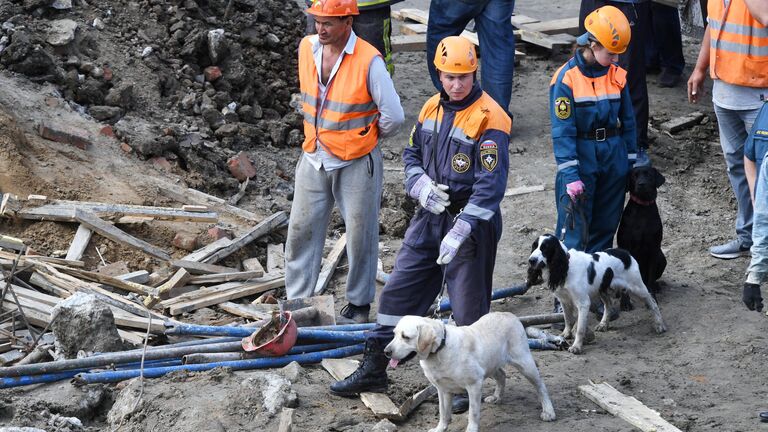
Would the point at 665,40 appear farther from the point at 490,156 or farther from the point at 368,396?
the point at 368,396

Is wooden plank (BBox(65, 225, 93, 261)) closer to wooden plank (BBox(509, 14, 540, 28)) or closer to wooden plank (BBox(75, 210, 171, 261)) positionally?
wooden plank (BBox(75, 210, 171, 261))

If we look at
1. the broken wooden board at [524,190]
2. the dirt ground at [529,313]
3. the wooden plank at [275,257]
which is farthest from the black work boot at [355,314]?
the broken wooden board at [524,190]

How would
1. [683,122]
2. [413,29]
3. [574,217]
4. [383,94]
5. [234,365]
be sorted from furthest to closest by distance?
[413,29] → [683,122] → [574,217] → [383,94] → [234,365]

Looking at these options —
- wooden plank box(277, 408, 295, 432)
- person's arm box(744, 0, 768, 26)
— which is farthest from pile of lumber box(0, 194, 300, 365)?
person's arm box(744, 0, 768, 26)

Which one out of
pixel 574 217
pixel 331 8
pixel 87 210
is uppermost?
pixel 331 8

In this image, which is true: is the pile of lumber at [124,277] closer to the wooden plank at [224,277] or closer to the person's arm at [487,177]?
the wooden plank at [224,277]

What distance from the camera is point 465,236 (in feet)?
21.6

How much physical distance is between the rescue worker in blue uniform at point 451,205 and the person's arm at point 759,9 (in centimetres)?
315

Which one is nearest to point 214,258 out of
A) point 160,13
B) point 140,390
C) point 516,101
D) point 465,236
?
point 140,390

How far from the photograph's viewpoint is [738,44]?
9102 mm

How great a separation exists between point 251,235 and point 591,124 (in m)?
3.29

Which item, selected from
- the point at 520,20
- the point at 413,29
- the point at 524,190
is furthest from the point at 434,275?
the point at 520,20

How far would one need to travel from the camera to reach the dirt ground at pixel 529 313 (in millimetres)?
6680

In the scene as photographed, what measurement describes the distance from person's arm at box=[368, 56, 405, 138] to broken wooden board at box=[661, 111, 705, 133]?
5.63 meters
